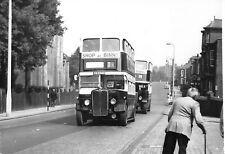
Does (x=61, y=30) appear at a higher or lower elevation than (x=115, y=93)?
higher

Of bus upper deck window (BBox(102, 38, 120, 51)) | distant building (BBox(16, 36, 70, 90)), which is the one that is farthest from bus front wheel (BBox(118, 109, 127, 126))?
distant building (BBox(16, 36, 70, 90))

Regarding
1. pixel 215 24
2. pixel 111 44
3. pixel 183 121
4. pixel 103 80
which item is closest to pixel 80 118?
pixel 103 80

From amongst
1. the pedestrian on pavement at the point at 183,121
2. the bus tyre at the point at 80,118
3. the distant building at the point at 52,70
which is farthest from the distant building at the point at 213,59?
the pedestrian on pavement at the point at 183,121

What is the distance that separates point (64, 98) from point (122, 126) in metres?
38.4

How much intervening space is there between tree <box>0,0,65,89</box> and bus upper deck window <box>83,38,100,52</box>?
1092 centimetres

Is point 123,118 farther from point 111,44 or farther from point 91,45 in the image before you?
point 91,45

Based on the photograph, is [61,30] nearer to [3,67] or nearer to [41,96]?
[3,67]

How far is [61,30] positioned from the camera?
126 feet

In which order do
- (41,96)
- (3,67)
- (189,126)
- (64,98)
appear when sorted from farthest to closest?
(64,98) < (41,96) < (3,67) < (189,126)

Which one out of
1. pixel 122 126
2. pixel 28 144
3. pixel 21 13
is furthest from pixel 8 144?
pixel 21 13

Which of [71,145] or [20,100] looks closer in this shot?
[71,145]

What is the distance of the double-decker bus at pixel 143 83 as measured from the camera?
33.8m

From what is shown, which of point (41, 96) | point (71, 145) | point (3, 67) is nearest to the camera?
point (71, 145)

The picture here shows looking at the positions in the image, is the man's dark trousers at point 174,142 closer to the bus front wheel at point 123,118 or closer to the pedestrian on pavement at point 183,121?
the pedestrian on pavement at point 183,121
